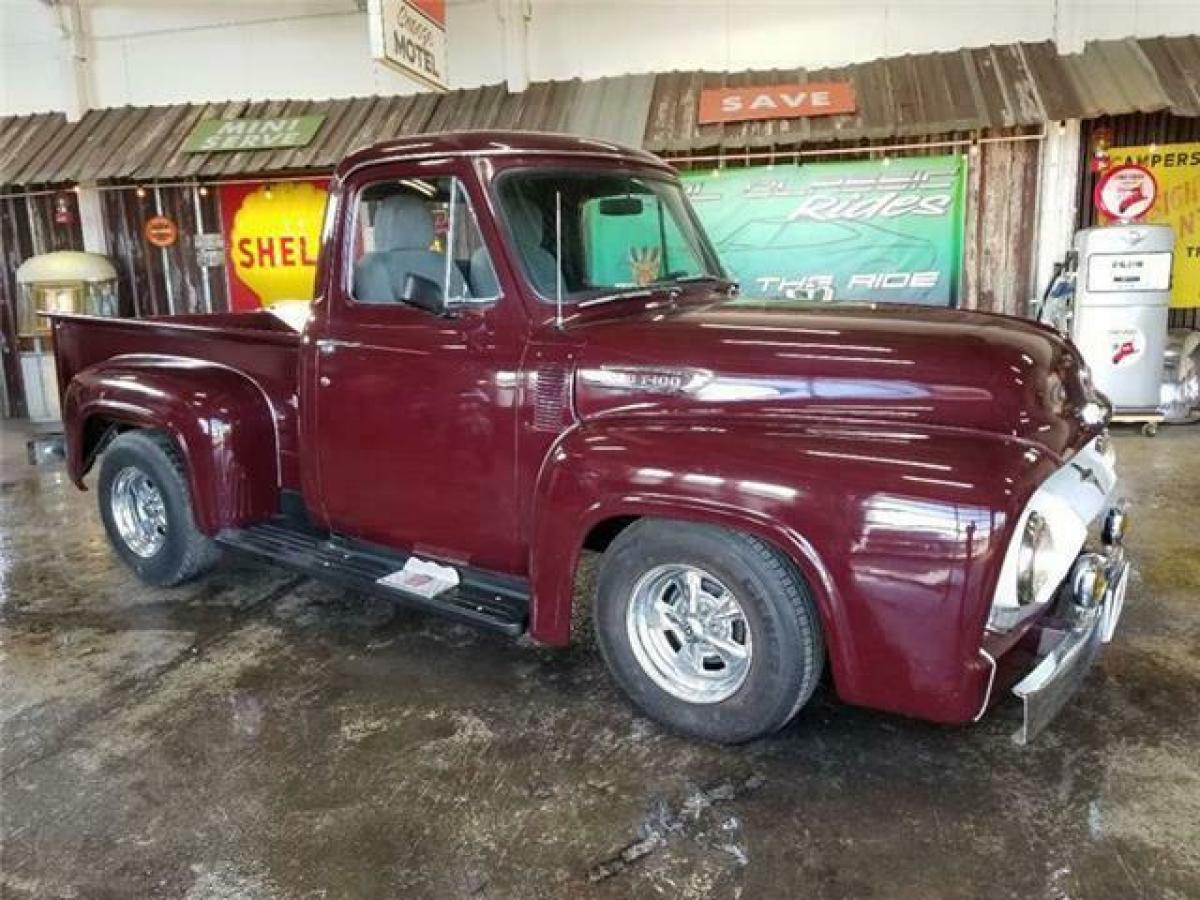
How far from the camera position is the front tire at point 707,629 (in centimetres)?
261

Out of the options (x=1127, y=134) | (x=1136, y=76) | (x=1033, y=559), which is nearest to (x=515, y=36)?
(x=1136, y=76)

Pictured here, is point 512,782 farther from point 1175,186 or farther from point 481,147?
point 1175,186

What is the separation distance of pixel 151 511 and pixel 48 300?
248 inches

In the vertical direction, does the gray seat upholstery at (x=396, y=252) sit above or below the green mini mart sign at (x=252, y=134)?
below

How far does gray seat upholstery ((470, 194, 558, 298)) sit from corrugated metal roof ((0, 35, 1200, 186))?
5337mm

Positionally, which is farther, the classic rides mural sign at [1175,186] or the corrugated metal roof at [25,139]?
the corrugated metal roof at [25,139]

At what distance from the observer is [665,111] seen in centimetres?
856

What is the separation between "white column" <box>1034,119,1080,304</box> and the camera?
8.11 metres

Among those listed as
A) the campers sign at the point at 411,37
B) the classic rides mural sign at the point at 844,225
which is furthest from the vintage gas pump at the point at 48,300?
the classic rides mural sign at the point at 844,225

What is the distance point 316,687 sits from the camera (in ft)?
11.1

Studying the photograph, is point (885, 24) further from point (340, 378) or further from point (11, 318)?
point (11, 318)

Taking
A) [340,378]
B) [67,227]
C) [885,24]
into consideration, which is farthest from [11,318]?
[885,24]

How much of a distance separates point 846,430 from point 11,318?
11.2 metres

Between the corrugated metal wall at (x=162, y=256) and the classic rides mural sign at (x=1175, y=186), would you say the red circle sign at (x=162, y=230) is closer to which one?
the corrugated metal wall at (x=162, y=256)
